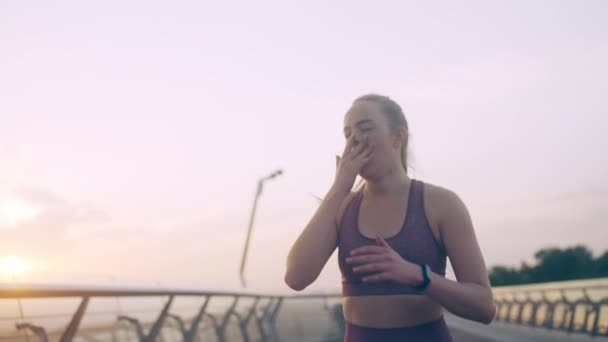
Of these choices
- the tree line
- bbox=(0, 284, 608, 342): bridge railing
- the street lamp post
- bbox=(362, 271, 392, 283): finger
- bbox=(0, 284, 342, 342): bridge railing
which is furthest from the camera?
the tree line

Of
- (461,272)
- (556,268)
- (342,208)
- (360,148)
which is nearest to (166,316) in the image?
(342,208)

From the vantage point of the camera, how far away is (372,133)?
2.29 metres

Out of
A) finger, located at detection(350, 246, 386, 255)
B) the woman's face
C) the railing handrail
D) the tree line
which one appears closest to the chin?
the woman's face

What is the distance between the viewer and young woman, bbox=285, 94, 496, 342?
6.81 ft

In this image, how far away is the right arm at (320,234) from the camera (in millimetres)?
2182

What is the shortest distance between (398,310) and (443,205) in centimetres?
36

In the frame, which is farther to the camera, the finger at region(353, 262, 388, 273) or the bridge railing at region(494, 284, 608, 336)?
the bridge railing at region(494, 284, 608, 336)

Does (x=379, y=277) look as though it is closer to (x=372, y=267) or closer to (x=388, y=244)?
(x=372, y=267)

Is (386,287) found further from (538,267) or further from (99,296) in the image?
(538,267)

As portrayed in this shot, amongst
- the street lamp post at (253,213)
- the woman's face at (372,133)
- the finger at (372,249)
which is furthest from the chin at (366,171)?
the street lamp post at (253,213)

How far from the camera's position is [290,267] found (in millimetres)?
2189

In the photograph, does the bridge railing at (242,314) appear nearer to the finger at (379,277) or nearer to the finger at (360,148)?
the finger at (360,148)

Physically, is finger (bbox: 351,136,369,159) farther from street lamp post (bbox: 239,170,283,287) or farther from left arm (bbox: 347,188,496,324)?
street lamp post (bbox: 239,170,283,287)

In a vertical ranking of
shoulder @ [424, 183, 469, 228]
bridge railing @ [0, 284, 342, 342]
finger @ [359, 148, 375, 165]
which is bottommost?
bridge railing @ [0, 284, 342, 342]
